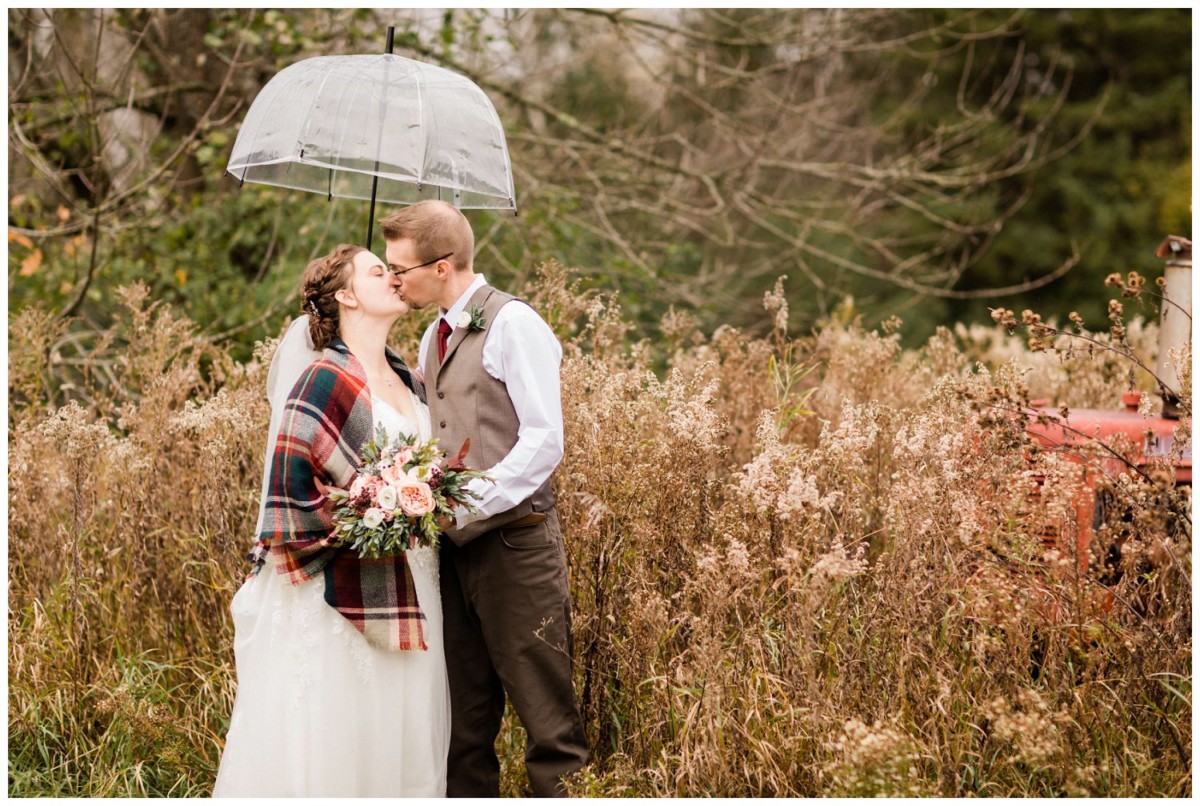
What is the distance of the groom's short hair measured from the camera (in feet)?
11.3

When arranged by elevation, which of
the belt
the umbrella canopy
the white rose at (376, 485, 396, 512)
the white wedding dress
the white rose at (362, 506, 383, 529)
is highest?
the umbrella canopy

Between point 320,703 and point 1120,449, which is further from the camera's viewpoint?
point 1120,449

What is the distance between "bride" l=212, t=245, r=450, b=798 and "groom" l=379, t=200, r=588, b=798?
14 cm

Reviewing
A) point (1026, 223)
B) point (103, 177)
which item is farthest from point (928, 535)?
point (1026, 223)

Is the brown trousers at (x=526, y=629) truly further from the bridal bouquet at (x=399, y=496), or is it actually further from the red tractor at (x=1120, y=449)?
the red tractor at (x=1120, y=449)

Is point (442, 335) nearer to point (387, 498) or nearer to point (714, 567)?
point (387, 498)

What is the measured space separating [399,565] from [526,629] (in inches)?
17.8

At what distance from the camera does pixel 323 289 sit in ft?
11.3

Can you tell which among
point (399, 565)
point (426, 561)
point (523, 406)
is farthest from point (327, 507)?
point (523, 406)

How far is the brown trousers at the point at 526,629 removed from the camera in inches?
134

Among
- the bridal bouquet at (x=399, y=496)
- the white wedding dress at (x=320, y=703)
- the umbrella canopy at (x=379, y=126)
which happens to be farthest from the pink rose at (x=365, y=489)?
the umbrella canopy at (x=379, y=126)

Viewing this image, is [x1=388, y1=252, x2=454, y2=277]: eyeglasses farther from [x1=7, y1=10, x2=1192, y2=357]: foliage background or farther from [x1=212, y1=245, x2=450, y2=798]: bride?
[x1=7, y1=10, x2=1192, y2=357]: foliage background

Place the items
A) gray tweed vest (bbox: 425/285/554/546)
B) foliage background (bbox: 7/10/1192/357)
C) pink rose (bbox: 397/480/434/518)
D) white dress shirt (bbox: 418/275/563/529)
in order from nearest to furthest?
pink rose (bbox: 397/480/434/518) < white dress shirt (bbox: 418/275/563/529) < gray tweed vest (bbox: 425/285/554/546) < foliage background (bbox: 7/10/1192/357)

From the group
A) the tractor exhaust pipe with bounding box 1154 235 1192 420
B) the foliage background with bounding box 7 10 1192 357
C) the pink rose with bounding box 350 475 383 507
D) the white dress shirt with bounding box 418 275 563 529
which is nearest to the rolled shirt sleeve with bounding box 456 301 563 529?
the white dress shirt with bounding box 418 275 563 529
